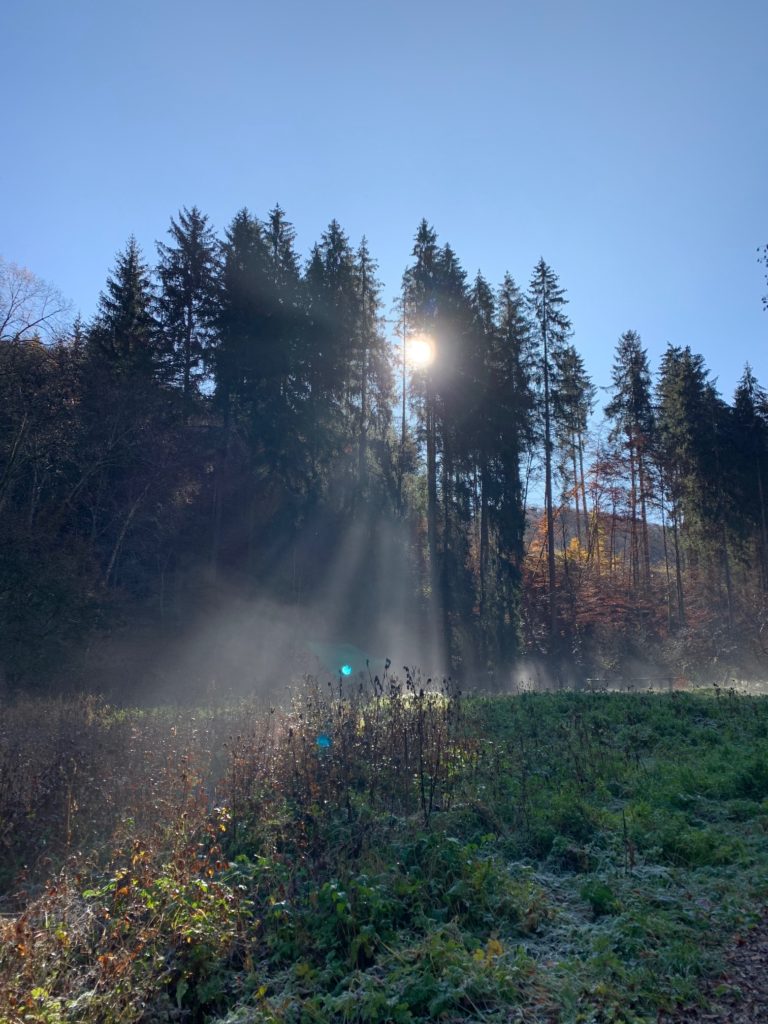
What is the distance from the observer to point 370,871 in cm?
497

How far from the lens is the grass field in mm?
3803

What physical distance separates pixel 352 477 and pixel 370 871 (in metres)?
26.4

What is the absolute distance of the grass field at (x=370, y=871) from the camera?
380cm

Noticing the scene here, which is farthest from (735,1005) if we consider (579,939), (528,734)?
(528,734)

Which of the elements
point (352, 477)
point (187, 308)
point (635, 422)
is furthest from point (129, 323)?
point (635, 422)

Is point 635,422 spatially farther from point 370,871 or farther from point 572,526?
point 370,871

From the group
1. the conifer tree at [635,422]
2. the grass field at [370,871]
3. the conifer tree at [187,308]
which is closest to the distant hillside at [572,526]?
the conifer tree at [635,422]

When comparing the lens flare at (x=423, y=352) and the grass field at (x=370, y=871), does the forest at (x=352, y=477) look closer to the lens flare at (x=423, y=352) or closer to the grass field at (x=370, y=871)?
the lens flare at (x=423, y=352)

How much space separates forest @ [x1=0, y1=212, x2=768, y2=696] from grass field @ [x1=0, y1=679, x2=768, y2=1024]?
14.9 m

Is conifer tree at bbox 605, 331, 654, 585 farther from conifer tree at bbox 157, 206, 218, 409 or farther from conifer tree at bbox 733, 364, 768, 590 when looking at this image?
conifer tree at bbox 157, 206, 218, 409

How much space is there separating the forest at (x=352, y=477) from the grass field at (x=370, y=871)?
14925 millimetres

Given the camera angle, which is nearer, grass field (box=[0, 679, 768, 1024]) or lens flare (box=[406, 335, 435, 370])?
grass field (box=[0, 679, 768, 1024])

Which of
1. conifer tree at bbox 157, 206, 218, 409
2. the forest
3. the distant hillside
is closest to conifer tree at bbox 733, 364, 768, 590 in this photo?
A: the forest

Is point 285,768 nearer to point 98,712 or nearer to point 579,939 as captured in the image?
point 579,939
